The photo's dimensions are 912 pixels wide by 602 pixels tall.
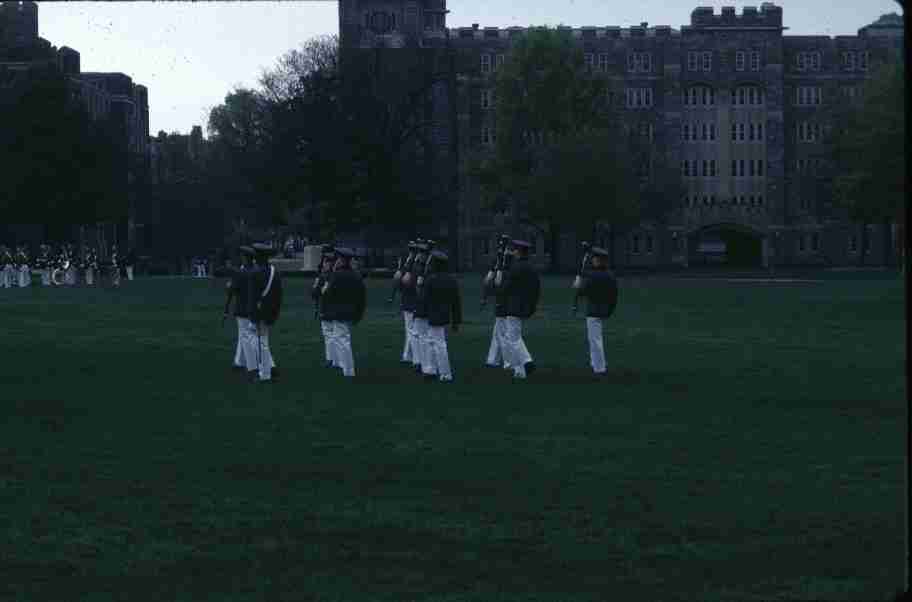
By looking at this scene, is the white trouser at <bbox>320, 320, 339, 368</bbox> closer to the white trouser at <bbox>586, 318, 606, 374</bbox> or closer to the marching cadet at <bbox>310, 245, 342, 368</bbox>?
the marching cadet at <bbox>310, 245, 342, 368</bbox>

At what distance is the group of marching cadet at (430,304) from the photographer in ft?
78.4

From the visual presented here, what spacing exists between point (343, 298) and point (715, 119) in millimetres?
112748

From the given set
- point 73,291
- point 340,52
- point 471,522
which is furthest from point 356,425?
point 340,52

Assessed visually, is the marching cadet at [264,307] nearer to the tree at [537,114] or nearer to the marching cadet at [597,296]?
the marching cadet at [597,296]

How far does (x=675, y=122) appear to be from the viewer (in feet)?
441

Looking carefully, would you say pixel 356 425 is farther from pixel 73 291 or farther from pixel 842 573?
pixel 73 291

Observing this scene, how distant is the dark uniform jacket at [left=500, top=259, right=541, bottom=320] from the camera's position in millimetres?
24438

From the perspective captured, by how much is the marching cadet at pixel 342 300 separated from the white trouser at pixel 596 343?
323cm

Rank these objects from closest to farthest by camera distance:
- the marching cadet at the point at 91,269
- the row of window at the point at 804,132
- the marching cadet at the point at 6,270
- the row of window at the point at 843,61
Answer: the marching cadet at the point at 6,270
the marching cadet at the point at 91,269
the row of window at the point at 843,61
the row of window at the point at 804,132

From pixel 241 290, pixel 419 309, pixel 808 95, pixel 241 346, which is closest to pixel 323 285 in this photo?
pixel 241 346

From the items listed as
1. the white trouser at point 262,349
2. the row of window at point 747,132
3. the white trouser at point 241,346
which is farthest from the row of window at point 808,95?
the white trouser at point 262,349

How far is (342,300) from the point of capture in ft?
82.0

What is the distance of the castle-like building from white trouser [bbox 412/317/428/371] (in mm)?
107005

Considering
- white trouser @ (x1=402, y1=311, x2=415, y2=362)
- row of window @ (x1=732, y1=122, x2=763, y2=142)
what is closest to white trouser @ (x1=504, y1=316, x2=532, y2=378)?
white trouser @ (x1=402, y1=311, x2=415, y2=362)
